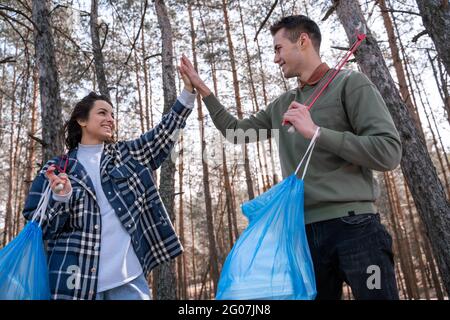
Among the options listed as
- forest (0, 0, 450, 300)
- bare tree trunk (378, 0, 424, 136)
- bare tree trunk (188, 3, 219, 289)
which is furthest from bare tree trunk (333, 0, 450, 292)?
bare tree trunk (188, 3, 219, 289)

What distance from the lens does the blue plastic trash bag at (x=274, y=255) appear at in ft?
4.64

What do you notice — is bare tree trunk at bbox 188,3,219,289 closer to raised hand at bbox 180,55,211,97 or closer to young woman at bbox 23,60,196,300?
young woman at bbox 23,60,196,300

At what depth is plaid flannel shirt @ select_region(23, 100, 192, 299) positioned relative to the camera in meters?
1.99

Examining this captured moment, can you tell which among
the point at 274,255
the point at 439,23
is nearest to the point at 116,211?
the point at 274,255

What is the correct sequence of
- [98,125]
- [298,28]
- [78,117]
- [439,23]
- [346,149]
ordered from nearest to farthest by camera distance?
[346,149] < [298,28] < [98,125] < [78,117] < [439,23]

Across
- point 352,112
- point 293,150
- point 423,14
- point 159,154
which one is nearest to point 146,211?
point 159,154

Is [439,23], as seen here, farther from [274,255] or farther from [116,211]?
[116,211]

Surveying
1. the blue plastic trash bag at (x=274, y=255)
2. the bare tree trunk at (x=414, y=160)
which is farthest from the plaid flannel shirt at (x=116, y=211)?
the bare tree trunk at (x=414, y=160)

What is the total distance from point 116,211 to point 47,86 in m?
3.16

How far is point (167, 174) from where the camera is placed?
6.63 metres

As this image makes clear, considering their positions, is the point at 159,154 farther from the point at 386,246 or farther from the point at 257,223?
the point at 386,246

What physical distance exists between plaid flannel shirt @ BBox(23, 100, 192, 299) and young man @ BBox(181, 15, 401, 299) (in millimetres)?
871

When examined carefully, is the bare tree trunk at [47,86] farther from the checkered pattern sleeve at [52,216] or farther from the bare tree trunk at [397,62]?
the bare tree trunk at [397,62]

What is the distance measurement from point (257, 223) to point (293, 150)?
0.48 meters
